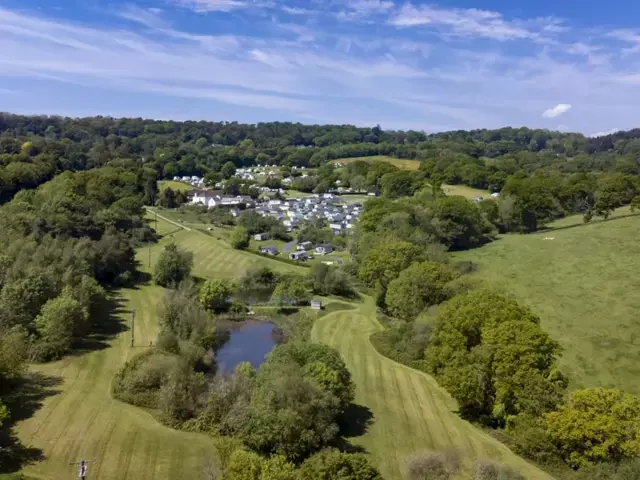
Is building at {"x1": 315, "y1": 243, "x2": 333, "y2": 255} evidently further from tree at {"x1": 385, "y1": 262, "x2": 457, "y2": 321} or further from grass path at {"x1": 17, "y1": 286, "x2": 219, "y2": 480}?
grass path at {"x1": 17, "y1": 286, "x2": 219, "y2": 480}

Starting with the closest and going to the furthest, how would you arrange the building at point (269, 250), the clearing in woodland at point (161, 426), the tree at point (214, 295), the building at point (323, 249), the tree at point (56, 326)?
the clearing in woodland at point (161, 426) < the tree at point (56, 326) < the tree at point (214, 295) < the building at point (269, 250) < the building at point (323, 249)

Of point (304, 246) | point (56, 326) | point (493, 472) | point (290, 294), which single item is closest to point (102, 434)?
point (56, 326)

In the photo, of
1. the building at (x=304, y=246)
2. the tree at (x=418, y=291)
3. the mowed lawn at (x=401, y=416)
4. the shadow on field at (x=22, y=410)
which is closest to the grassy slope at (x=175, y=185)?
the building at (x=304, y=246)

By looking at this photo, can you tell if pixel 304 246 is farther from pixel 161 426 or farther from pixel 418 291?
pixel 161 426

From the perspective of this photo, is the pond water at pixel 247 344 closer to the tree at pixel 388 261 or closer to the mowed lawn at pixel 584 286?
the tree at pixel 388 261

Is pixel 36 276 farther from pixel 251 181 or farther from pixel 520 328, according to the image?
pixel 251 181

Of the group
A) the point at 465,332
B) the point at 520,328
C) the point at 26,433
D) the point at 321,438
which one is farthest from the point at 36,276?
the point at 520,328

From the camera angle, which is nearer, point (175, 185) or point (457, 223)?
point (457, 223)
